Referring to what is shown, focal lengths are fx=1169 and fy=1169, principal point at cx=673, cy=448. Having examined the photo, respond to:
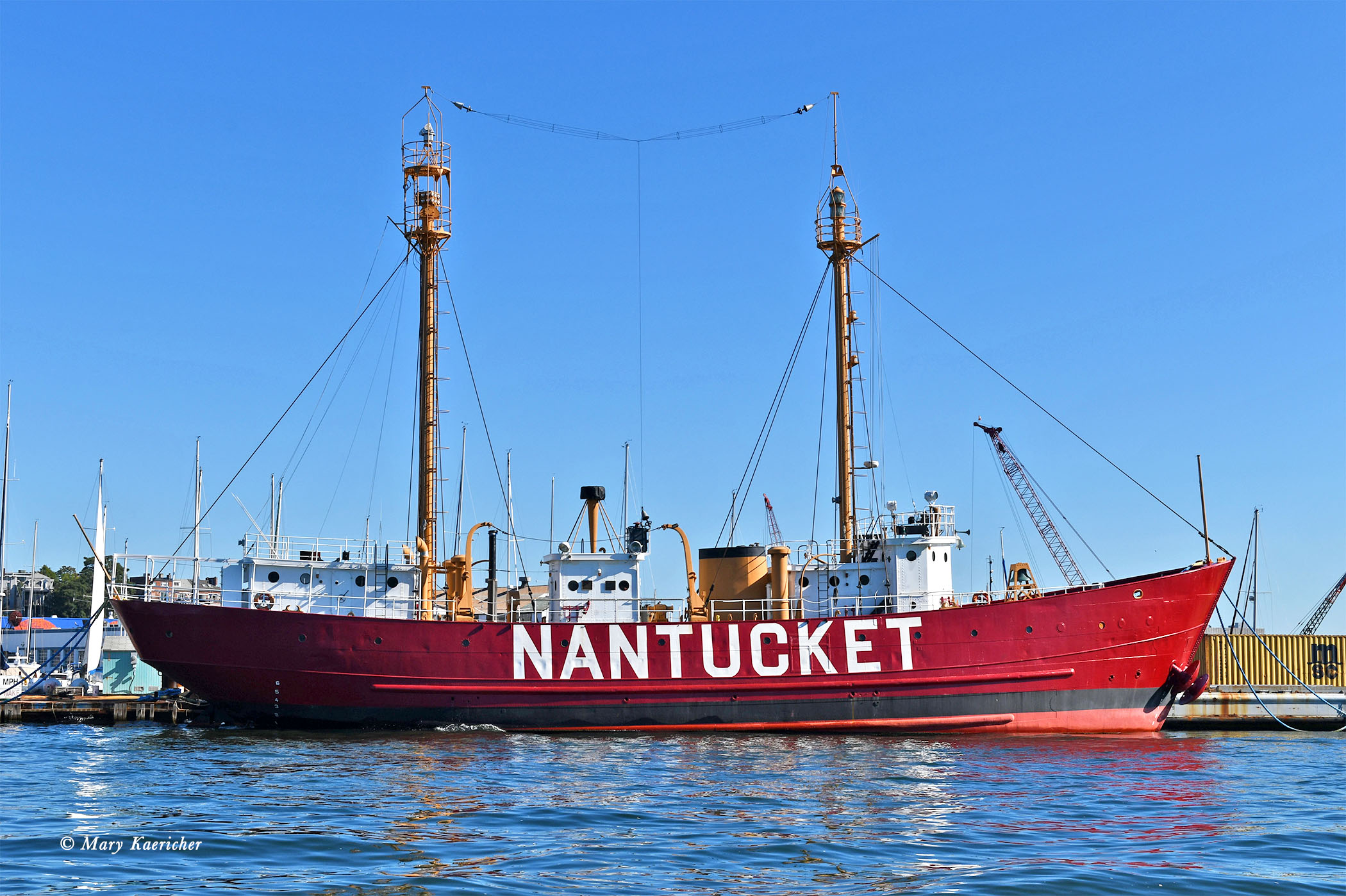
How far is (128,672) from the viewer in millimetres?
32562

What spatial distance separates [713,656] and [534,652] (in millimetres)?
3419

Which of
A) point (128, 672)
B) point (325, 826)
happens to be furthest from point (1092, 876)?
point (128, 672)

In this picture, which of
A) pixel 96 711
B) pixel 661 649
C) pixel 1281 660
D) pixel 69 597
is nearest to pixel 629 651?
pixel 661 649

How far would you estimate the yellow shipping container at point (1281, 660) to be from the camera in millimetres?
29766

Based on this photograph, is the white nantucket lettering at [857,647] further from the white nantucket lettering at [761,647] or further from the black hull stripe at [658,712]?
the white nantucket lettering at [761,647]

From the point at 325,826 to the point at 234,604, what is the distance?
41.6ft

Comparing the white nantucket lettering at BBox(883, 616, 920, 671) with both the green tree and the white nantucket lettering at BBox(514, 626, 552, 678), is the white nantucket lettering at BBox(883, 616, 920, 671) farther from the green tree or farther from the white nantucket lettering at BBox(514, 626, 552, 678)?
the green tree

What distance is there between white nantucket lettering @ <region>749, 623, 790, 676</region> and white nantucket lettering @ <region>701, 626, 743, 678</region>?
0.93ft

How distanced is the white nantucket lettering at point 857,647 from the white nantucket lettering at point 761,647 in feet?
3.76

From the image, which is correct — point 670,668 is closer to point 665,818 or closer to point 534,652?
point 534,652

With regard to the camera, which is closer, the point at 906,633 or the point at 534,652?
the point at 534,652

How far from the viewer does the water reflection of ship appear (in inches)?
860

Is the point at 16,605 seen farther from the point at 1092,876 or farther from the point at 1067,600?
the point at 1092,876

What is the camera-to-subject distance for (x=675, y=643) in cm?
2238
